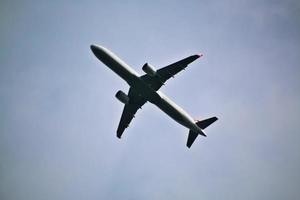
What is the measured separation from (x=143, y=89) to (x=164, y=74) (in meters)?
3.94

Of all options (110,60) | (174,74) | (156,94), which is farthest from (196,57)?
(110,60)

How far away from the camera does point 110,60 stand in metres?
54.2

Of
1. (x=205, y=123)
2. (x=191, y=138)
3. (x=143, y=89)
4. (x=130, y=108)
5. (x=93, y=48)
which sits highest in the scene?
(x=93, y=48)

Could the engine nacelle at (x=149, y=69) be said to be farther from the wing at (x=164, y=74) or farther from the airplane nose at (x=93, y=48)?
the airplane nose at (x=93, y=48)

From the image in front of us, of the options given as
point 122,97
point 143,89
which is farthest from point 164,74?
point 122,97

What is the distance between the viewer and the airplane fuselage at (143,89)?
54.4 m

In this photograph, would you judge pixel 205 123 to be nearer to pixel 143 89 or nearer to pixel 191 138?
pixel 191 138

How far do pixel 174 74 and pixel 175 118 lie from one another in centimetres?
677

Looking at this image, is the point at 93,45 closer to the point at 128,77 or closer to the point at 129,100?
the point at 128,77

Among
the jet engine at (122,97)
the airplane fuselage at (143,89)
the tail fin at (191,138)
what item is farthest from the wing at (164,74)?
the tail fin at (191,138)

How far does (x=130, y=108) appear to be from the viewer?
63.2 meters

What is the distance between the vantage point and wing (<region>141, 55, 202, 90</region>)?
5575cm

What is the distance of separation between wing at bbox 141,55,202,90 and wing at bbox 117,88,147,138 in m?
3.48

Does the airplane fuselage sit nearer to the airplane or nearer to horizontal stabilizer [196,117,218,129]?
the airplane
